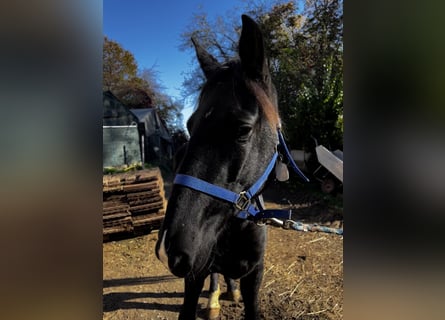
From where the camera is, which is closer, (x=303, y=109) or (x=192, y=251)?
(x=192, y=251)

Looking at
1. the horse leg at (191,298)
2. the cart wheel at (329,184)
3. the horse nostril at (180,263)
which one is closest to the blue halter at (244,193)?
the horse nostril at (180,263)

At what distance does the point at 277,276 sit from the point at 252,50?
6.84ft

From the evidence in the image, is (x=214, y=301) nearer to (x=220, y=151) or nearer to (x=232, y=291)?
(x=232, y=291)

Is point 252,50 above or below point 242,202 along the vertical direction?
above

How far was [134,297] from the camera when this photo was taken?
8.11ft

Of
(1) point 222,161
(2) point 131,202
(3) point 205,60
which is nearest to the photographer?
(1) point 222,161

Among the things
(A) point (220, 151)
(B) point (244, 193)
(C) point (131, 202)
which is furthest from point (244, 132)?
(C) point (131, 202)

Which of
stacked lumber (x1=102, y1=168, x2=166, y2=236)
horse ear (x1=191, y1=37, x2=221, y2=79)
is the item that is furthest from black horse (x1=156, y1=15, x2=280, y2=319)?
stacked lumber (x1=102, y1=168, x2=166, y2=236)
